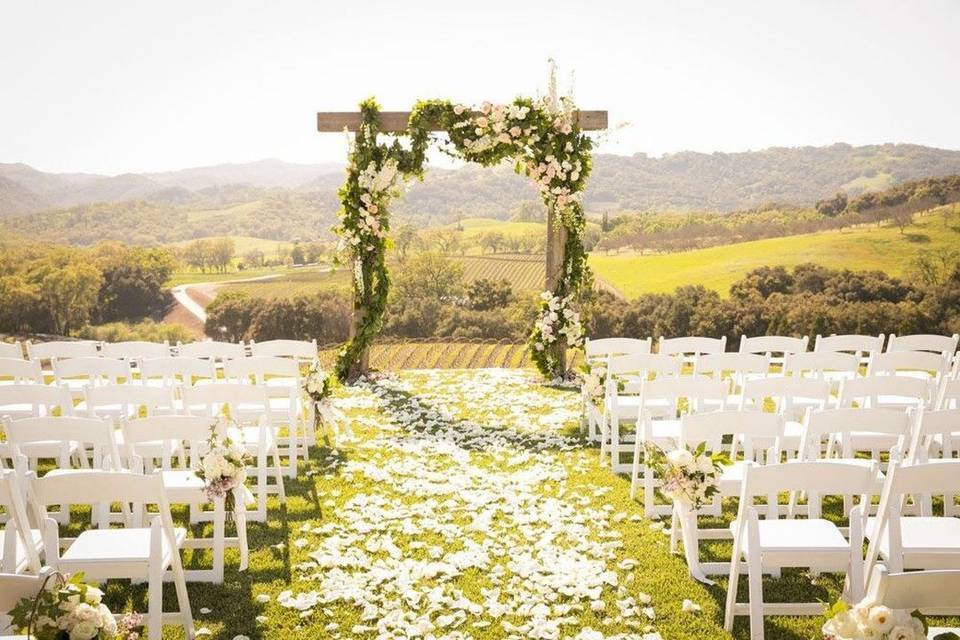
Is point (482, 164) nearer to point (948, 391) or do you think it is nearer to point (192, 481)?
point (948, 391)

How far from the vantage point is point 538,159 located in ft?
31.7

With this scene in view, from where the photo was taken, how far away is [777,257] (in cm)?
1516

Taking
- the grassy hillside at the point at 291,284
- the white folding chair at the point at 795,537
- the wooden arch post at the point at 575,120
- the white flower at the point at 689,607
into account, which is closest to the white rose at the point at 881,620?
the white folding chair at the point at 795,537

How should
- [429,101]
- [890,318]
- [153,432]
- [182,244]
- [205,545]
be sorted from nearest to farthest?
[153,432] → [205,545] → [429,101] → [890,318] → [182,244]

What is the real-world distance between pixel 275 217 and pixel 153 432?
13.7 meters

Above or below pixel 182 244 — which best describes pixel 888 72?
above

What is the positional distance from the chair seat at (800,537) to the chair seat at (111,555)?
270 centimetres

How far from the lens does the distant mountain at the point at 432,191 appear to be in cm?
1573

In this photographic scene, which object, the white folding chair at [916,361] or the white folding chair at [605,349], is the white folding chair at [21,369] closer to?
the white folding chair at [605,349]

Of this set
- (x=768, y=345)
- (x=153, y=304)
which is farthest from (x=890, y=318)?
(x=153, y=304)

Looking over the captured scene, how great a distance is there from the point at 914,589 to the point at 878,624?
8.7 inches

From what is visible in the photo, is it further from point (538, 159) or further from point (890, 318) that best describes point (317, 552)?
point (890, 318)

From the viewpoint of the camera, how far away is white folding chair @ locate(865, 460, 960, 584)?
305 centimetres

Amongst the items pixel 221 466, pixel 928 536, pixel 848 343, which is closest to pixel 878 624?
pixel 928 536
